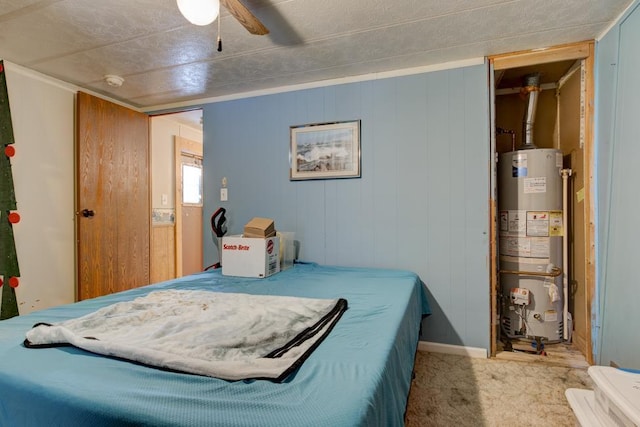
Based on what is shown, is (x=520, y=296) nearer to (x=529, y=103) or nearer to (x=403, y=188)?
(x=403, y=188)

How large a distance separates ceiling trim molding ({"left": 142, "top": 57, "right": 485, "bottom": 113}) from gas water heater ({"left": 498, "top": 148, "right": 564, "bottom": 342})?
88cm

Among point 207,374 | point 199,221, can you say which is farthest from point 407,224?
point 199,221

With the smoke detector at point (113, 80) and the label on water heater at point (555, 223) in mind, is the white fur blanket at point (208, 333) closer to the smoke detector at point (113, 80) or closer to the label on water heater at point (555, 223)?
the label on water heater at point (555, 223)

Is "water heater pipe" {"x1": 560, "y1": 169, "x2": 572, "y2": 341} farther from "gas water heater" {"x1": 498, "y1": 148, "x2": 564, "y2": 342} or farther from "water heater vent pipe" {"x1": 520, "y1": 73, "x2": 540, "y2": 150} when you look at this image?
"water heater vent pipe" {"x1": 520, "y1": 73, "x2": 540, "y2": 150}

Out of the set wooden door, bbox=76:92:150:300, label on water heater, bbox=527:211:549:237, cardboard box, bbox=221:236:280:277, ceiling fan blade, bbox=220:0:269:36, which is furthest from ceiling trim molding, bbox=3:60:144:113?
label on water heater, bbox=527:211:549:237

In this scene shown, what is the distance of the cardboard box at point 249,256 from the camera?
7.60 feet

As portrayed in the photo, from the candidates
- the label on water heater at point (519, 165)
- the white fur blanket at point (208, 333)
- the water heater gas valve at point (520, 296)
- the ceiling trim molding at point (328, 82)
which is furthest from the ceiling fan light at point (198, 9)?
the water heater gas valve at point (520, 296)

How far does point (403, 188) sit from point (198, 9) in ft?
6.13

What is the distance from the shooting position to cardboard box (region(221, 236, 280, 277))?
2.32m

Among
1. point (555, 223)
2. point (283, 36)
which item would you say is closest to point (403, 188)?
point (555, 223)

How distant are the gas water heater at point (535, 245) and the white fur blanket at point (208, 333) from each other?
5.89ft

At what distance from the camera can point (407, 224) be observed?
2531 mm

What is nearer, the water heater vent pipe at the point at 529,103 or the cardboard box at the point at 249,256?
the cardboard box at the point at 249,256

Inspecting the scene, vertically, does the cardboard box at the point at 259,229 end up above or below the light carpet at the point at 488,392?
above
